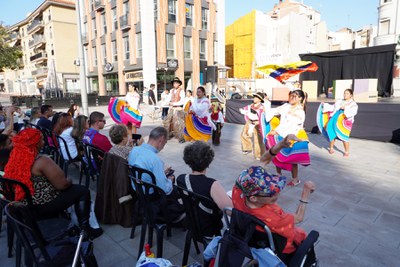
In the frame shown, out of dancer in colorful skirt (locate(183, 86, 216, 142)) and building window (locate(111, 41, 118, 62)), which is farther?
Answer: building window (locate(111, 41, 118, 62))

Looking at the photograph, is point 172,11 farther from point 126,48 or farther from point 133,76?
point 133,76

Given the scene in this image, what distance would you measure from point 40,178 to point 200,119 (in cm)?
494

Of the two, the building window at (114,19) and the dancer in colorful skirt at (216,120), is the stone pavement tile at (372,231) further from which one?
the building window at (114,19)

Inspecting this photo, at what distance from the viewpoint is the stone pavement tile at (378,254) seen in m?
2.56

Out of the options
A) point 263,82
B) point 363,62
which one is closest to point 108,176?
point 363,62

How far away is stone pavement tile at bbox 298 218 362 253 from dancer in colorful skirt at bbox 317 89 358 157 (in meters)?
3.52

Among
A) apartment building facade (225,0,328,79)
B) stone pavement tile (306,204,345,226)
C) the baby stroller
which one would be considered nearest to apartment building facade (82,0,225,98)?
apartment building facade (225,0,328,79)

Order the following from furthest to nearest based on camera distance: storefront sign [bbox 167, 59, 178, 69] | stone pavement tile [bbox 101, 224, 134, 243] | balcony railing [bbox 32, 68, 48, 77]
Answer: balcony railing [bbox 32, 68, 48, 77]
storefront sign [bbox 167, 59, 178, 69]
stone pavement tile [bbox 101, 224, 134, 243]

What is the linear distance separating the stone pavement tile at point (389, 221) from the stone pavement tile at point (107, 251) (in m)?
2.84

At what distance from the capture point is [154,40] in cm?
2362

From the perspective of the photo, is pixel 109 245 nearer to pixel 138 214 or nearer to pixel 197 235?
pixel 138 214

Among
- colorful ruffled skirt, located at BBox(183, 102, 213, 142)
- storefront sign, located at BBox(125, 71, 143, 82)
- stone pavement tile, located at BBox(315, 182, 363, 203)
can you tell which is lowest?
stone pavement tile, located at BBox(315, 182, 363, 203)

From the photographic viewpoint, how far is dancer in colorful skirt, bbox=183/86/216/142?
6.93 m

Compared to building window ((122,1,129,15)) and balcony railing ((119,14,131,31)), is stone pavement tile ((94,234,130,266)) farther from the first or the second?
building window ((122,1,129,15))
